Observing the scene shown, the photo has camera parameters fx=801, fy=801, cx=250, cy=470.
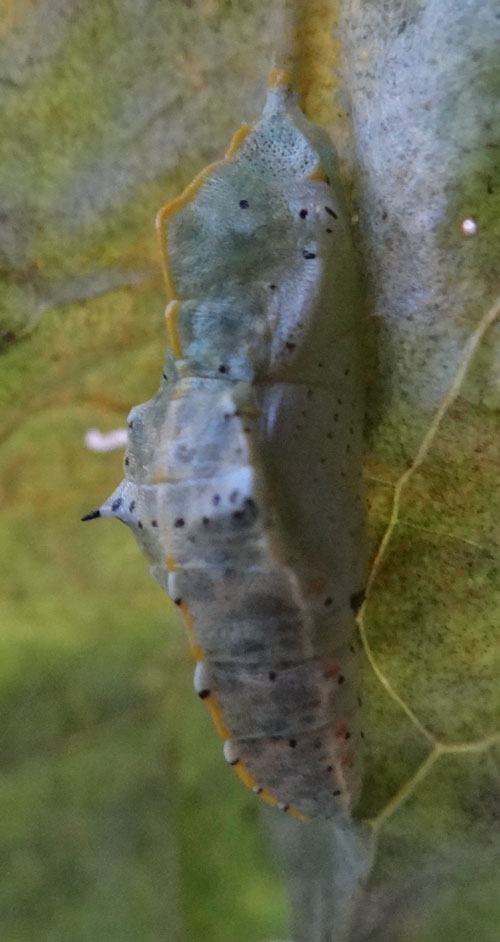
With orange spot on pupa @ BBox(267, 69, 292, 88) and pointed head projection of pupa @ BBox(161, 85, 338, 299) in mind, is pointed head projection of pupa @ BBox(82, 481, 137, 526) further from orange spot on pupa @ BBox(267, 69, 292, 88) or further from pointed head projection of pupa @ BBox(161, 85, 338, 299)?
orange spot on pupa @ BBox(267, 69, 292, 88)

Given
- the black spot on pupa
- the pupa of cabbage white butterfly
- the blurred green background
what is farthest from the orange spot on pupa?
the black spot on pupa

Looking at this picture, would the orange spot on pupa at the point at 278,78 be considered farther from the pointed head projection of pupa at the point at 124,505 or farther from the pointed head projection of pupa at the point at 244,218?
the pointed head projection of pupa at the point at 124,505

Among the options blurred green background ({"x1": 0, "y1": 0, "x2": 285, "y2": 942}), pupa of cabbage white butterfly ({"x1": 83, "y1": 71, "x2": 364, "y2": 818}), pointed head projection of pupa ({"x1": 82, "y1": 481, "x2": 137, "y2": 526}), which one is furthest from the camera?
blurred green background ({"x1": 0, "y1": 0, "x2": 285, "y2": 942})

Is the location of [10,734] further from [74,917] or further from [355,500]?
[355,500]

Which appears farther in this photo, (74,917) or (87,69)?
(74,917)

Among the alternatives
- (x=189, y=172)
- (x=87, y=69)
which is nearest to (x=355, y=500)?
(x=189, y=172)

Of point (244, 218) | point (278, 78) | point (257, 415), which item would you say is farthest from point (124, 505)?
point (278, 78)

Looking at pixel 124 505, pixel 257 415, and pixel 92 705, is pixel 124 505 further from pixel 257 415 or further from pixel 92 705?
pixel 92 705
